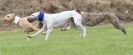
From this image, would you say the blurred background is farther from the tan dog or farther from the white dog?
the white dog

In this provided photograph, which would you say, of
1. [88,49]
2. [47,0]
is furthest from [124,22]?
[88,49]

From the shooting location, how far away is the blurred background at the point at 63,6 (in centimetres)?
4103

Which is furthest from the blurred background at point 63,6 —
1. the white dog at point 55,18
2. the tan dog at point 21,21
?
the white dog at point 55,18

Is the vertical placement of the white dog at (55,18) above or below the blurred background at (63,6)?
above

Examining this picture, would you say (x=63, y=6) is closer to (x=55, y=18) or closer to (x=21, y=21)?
(x=21, y=21)

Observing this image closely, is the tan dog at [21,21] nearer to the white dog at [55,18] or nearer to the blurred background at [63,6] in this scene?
the white dog at [55,18]

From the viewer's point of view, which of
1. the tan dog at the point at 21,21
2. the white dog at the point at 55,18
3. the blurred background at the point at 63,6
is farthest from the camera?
the blurred background at the point at 63,6

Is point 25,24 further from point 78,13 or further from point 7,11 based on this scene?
point 7,11

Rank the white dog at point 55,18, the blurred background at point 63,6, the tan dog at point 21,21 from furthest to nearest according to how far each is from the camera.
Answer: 1. the blurred background at point 63,6
2. the tan dog at point 21,21
3. the white dog at point 55,18

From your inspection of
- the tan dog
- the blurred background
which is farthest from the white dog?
the blurred background

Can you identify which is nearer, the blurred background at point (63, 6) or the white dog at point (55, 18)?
the white dog at point (55, 18)

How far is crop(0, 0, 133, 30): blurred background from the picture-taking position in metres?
41.0

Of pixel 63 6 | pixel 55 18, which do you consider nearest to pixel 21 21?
pixel 55 18

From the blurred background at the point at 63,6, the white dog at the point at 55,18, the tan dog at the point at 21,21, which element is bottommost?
the blurred background at the point at 63,6
